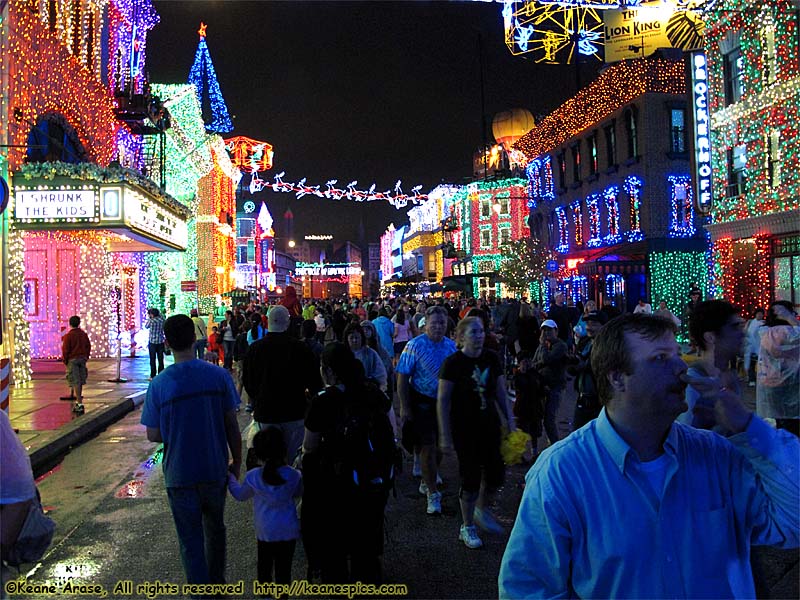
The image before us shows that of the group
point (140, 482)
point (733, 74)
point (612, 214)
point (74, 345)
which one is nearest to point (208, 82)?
point (612, 214)

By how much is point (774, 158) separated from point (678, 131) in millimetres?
9445

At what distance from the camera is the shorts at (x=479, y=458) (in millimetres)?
5113

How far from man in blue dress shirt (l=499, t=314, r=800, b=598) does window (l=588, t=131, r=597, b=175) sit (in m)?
32.2

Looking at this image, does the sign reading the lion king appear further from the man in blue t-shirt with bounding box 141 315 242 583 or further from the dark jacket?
the man in blue t-shirt with bounding box 141 315 242 583

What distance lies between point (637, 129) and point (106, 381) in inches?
919

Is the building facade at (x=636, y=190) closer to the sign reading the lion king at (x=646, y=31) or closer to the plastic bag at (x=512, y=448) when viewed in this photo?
the sign reading the lion king at (x=646, y=31)

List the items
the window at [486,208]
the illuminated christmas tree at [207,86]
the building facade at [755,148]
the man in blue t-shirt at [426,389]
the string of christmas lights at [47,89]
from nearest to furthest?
the man in blue t-shirt at [426,389], the string of christmas lights at [47,89], the building facade at [755,148], the illuminated christmas tree at [207,86], the window at [486,208]

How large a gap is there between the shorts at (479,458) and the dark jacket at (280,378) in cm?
138

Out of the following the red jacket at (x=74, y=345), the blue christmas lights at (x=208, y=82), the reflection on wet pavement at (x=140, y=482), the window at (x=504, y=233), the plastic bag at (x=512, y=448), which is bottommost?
the reflection on wet pavement at (x=140, y=482)

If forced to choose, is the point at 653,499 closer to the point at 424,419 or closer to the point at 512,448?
the point at 512,448

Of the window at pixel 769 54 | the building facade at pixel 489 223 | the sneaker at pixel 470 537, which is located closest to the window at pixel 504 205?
the building facade at pixel 489 223

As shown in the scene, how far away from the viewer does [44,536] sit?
9.08ft

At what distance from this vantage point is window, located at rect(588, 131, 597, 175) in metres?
32.5

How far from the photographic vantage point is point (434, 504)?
240 inches
